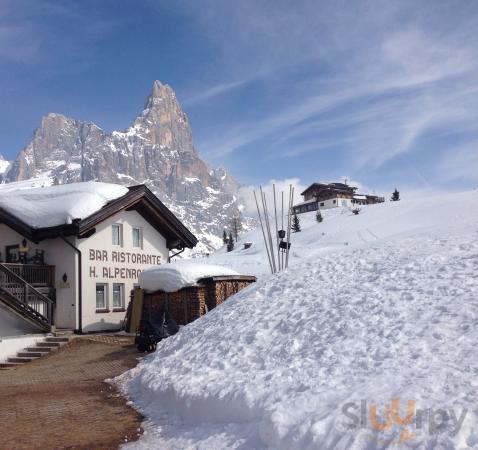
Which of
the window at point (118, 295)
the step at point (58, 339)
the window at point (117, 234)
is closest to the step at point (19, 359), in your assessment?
the step at point (58, 339)

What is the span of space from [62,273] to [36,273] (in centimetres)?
104

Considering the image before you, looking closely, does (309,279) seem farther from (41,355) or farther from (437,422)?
(41,355)

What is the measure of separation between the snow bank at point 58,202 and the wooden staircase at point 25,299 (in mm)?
2752

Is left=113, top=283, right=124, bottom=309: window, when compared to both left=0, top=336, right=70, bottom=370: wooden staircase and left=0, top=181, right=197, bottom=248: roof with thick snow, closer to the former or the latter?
left=0, top=181, right=197, bottom=248: roof with thick snow

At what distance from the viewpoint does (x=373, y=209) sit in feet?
250

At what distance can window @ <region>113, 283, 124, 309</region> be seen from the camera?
23477mm

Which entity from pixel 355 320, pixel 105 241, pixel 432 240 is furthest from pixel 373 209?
pixel 355 320

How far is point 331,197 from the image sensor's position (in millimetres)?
103375

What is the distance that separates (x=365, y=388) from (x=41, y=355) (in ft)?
47.2

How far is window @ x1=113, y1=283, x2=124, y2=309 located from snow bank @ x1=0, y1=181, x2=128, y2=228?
12.7 feet

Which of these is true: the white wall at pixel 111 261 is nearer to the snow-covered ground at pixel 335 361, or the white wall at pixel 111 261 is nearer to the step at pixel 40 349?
the step at pixel 40 349

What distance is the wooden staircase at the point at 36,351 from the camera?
17.0 metres

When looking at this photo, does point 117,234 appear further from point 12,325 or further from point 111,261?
point 12,325

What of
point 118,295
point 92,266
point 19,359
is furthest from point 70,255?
point 19,359
